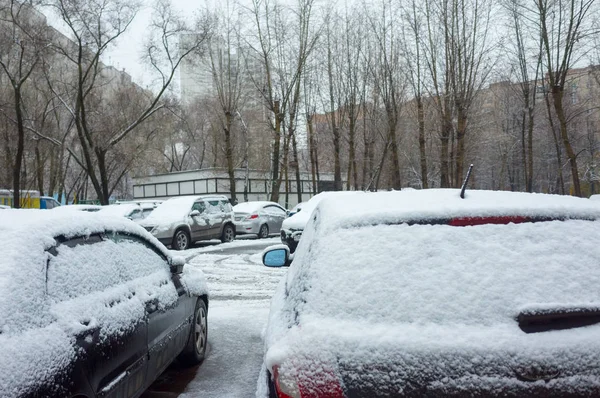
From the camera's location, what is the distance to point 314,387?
1.73 m

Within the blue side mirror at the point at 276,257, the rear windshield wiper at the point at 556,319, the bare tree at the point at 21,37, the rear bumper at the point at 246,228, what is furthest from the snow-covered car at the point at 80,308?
the bare tree at the point at 21,37

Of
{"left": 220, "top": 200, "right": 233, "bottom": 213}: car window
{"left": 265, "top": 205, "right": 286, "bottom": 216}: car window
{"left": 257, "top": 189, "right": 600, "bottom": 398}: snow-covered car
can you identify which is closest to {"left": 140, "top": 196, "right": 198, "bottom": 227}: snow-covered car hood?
{"left": 220, "top": 200, "right": 233, "bottom": 213}: car window

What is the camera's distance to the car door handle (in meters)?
3.41

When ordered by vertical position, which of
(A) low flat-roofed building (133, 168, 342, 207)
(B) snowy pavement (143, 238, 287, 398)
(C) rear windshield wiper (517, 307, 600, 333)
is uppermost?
(A) low flat-roofed building (133, 168, 342, 207)

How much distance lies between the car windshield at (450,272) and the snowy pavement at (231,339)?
2.31 m

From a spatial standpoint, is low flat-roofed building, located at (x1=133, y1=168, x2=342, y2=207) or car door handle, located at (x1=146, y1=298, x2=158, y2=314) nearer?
car door handle, located at (x1=146, y1=298, x2=158, y2=314)

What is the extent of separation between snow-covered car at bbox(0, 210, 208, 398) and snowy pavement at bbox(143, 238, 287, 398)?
0.44 meters

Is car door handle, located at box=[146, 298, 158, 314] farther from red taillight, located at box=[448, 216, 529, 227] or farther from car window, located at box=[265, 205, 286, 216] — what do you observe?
car window, located at box=[265, 205, 286, 216]

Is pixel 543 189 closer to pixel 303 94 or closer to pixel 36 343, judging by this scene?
pixel 303 94

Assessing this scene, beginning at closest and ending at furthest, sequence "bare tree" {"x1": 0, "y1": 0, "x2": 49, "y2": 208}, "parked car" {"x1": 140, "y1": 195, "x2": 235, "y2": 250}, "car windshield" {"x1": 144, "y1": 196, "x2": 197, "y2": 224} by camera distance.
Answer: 1. "parked car" {"x1": 140, "y1": 195, "x2": 235, "y2": 250}
2. "car windshield" {"x1": 144, "y1": 196, "x2": 197, "y2": 224}
3. "bare tree" {"x1": 0, "y1": 0, "x2": 49, "y2": 208}

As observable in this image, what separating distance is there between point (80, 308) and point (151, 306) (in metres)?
0.95

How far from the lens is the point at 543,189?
202 feet

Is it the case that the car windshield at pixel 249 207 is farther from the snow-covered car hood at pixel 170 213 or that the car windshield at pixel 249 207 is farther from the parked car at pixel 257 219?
the snow-covered car hood at pixel 170 213

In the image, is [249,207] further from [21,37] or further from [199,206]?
[21,37]
